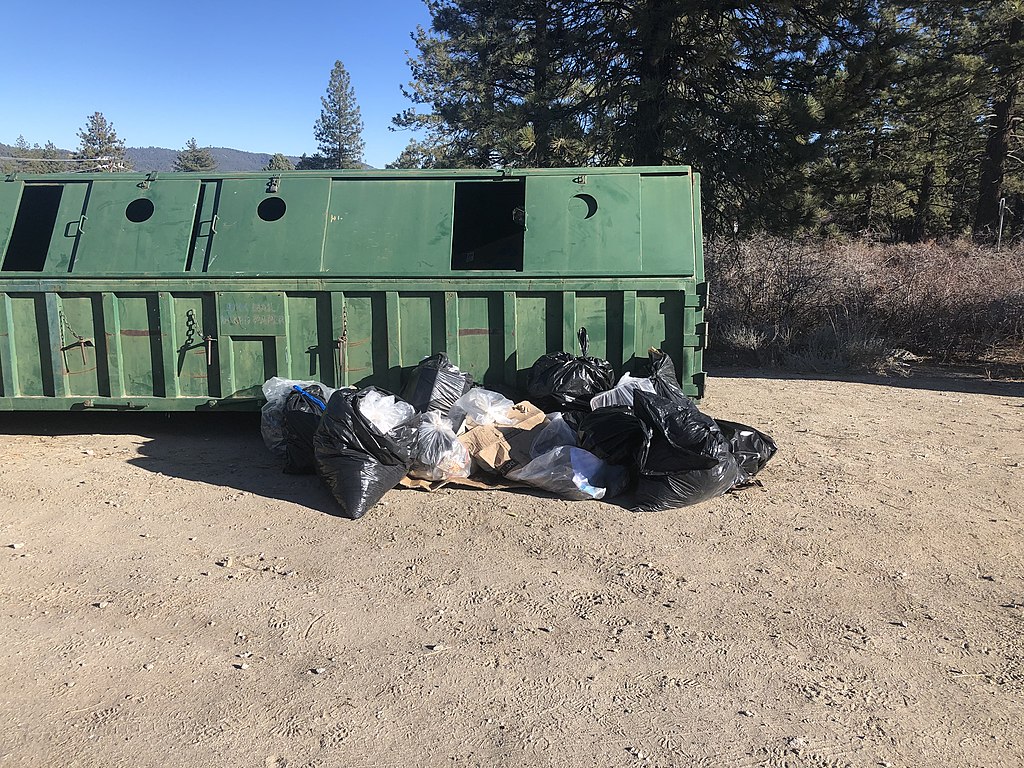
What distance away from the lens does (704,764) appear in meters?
2.23

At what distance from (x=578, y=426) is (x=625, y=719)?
2499mm

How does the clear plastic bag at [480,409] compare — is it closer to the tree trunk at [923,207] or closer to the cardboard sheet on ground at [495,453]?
the cardboard sheet on ground at [495,453]

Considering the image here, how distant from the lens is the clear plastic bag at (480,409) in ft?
16.5

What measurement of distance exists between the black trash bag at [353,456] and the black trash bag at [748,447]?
193 centimetres

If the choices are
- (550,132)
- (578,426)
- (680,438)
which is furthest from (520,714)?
(550,132)

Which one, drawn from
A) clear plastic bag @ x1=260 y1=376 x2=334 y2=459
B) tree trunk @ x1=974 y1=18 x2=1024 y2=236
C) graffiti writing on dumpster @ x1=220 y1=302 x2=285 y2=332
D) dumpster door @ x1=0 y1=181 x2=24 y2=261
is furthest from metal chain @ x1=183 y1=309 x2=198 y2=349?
tree trunk @ x1=974 y1=18 x2=1024 y2=236

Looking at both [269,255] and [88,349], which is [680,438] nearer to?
[269,255]

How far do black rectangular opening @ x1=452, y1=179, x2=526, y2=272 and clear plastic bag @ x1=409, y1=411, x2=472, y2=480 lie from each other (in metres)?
2.45

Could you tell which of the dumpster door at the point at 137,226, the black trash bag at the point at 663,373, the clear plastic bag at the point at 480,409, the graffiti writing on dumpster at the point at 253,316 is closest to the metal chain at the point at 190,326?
the graffiti writing on dumpster at the point at 253,316

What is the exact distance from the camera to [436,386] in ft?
16.9

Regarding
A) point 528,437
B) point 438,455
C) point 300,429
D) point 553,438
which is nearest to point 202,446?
point 300,429

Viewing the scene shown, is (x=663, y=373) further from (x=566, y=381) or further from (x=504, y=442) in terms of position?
(x=504, y=442)

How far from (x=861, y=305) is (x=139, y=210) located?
312 inches

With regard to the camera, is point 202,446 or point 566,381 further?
point 202,446
